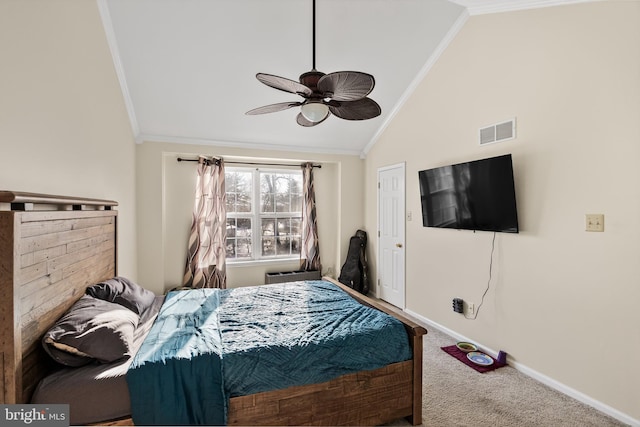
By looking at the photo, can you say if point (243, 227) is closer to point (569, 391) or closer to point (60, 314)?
point (60, 314)

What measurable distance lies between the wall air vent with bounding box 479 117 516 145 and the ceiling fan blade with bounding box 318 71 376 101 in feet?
5.07

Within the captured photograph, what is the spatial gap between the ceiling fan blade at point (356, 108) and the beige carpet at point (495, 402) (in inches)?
84.7

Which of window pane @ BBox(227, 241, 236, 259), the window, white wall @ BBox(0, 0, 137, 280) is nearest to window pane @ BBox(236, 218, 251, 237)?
the window

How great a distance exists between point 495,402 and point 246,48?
369 cm

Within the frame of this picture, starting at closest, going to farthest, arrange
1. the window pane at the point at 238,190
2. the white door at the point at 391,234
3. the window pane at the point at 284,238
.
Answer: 1. the white door at the point at 391,234
2. the window pane at the point at 238,190
3. the window pane at the point at 284,238

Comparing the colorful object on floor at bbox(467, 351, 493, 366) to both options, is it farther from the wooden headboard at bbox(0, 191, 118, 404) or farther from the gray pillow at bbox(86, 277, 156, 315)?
the wooden headboard at bbox(0, 191, 118, 404)

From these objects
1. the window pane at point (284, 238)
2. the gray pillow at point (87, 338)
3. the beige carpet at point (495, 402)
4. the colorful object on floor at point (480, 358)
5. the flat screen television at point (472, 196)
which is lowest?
the beige carpet at point (495, 402)

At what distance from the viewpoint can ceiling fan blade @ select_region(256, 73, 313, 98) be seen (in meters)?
1.75

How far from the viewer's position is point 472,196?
2760mm

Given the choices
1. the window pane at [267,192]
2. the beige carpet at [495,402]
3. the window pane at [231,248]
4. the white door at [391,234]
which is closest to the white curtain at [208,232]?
the window pane at [231,248]

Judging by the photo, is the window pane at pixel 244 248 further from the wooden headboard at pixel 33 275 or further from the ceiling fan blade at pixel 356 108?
the ceiling fan blade at pixel 356 108

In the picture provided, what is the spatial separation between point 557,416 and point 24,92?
11.9 ft

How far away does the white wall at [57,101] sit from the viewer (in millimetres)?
1285

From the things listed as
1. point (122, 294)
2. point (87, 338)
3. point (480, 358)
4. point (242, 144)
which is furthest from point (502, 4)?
point (122, 294)
